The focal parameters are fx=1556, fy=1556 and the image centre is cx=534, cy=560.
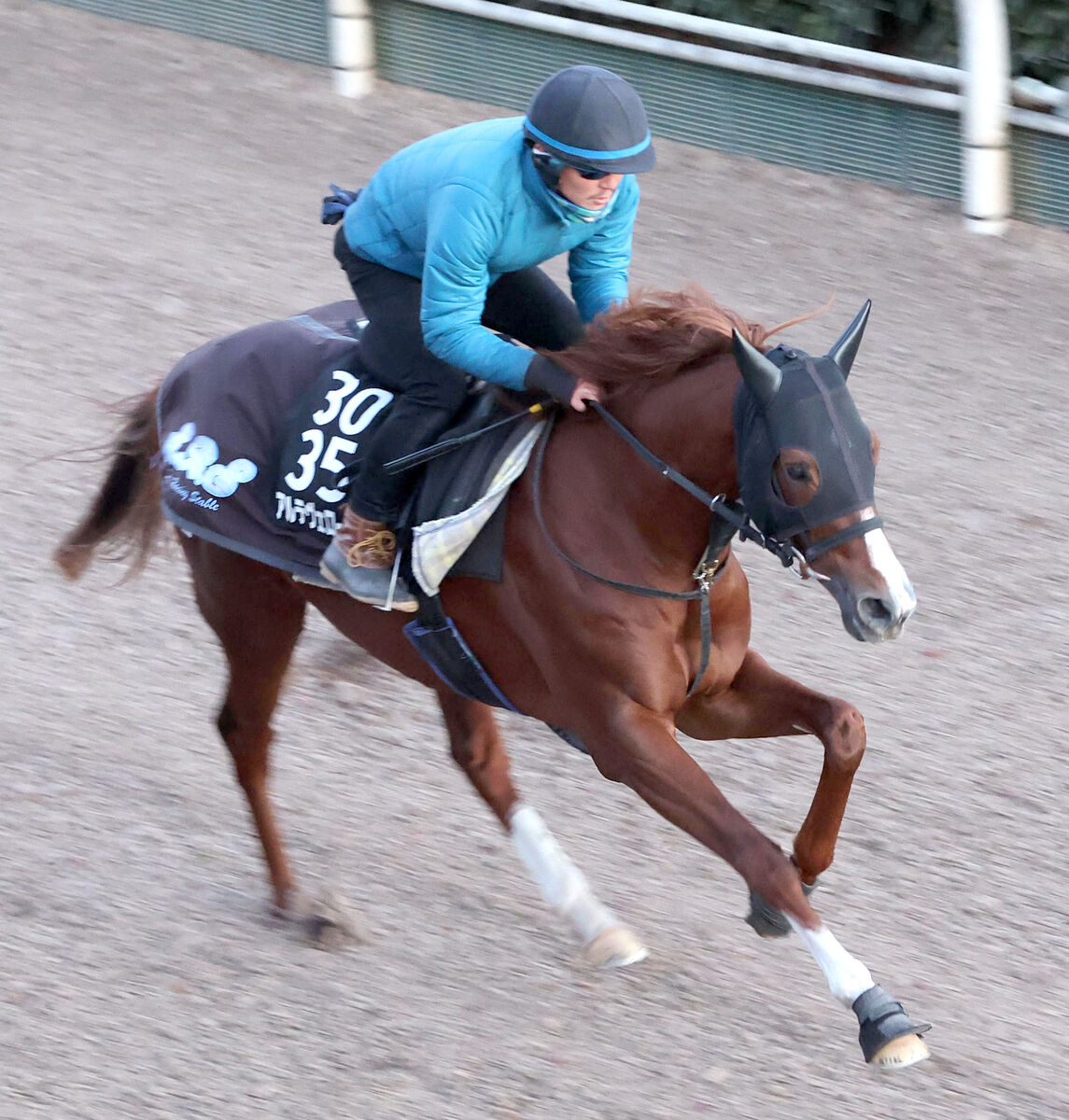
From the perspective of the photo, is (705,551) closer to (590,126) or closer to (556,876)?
(590,126)

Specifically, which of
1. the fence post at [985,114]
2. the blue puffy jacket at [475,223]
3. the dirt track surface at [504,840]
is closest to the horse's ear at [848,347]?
the blue puffy jacket at [475,223]

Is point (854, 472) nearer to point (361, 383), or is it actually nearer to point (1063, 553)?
point (361, 383)

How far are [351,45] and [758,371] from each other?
877 centimetres

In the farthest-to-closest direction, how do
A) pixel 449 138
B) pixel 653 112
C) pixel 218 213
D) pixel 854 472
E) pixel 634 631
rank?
1. pixel 653 112
2. pixel 218 213
3. pixel 449 138
4. pixel 634 631
5. pixel 854 472

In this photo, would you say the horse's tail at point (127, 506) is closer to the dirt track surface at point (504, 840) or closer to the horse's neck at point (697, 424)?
the dirt track surface at point (504, 840)

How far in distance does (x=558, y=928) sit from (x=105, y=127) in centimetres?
813

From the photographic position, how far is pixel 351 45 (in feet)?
37.1

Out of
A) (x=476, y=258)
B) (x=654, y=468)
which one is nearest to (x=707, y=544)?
(x=654, y=468)

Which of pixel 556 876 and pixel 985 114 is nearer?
pixel 556 876

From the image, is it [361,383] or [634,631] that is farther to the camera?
[361,383]

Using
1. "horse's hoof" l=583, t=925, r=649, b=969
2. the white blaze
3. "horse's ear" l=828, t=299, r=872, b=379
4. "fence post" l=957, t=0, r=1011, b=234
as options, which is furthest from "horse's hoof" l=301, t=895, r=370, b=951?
"fence post" l=957, t=0, r=1011, b=234

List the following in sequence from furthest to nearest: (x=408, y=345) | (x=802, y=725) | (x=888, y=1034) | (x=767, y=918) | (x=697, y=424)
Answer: (x=408, y=345) < (x=802, y=725) < (x=767, y=918) < (x=697, y=424) < (x=888, y=1034)

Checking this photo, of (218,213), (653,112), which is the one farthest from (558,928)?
(653,112)

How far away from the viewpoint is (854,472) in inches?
133
